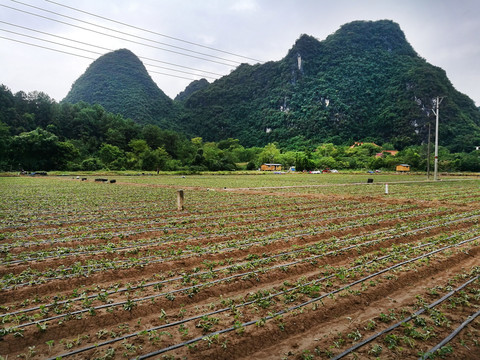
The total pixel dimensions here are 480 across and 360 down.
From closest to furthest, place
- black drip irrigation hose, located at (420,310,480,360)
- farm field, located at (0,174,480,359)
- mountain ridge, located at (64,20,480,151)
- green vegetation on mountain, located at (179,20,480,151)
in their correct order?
black drip irrigation hose, located at (420,310,480,360) < farm field, located at (0,174,480,359) < green vegetation on mountain, located at (179,20,480,151) < mountain ridge, located at (64,20,480,151)

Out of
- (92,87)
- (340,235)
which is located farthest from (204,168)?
(92,87)

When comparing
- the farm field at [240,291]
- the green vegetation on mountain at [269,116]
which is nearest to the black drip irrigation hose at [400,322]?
the farm field at [240,291]

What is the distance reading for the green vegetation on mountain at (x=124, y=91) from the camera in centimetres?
12366

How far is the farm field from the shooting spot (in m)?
3.38

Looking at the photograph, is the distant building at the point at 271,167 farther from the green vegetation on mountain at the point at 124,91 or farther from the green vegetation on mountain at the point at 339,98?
the green vegetation on mountain at the point at 124,91

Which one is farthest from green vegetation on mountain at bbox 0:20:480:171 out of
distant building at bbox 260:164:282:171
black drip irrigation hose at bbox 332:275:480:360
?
black drip irrigation hose at bbox 332:275:480:360

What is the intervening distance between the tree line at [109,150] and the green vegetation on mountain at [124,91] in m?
30.9

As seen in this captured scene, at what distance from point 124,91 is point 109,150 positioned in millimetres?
74089

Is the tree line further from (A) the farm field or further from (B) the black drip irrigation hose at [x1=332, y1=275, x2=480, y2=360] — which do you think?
(B) the black drip irrigation hose at [x1=332, y1=275, x2=480, y2=360]

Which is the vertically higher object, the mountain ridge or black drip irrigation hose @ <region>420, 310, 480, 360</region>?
the mountain ridge

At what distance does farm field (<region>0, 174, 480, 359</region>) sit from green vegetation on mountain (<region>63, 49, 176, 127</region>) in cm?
11852

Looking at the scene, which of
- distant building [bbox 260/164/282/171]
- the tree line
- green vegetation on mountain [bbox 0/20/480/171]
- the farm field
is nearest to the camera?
the farm field

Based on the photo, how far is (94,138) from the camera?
79938 millimetres

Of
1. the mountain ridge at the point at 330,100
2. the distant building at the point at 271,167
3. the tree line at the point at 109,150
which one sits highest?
the mountain ridge at the point at 330,100
